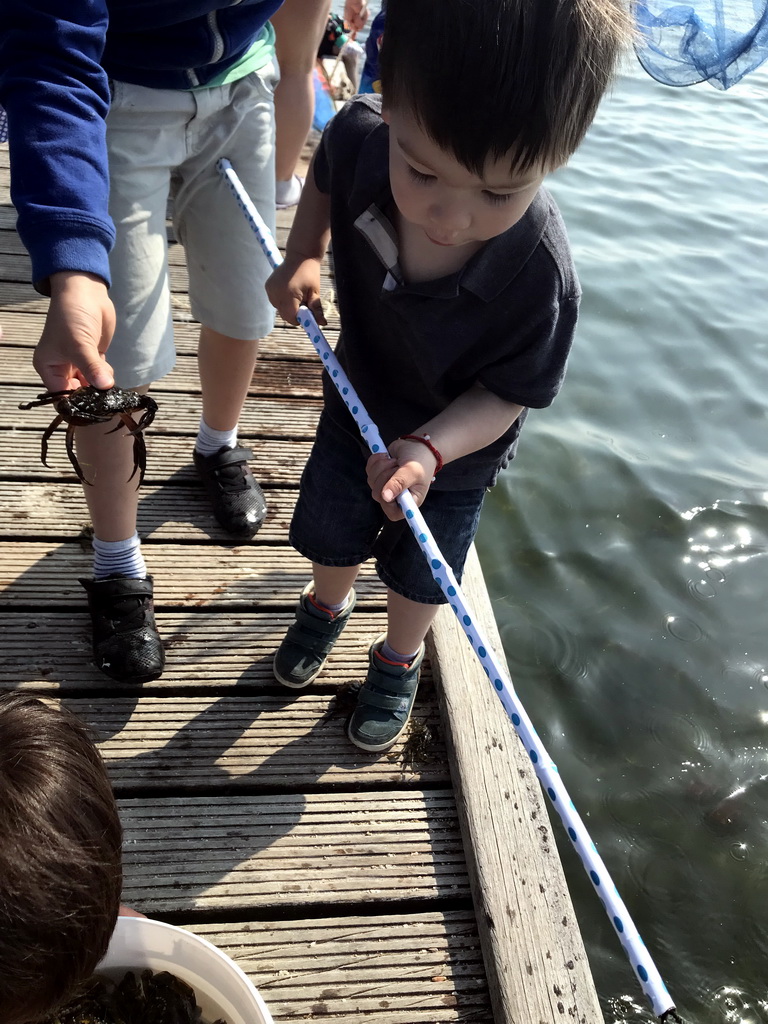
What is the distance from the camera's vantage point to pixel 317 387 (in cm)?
Answer: 296

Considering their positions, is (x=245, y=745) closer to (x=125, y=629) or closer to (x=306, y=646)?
(x=306, y=646)

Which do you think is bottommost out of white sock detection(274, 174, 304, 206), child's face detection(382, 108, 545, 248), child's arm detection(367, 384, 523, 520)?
white sock detection(274, 174, 304, 206)

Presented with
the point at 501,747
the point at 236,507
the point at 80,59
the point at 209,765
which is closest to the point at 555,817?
the point at 501,747

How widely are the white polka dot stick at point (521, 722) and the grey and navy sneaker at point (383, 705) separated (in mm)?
562

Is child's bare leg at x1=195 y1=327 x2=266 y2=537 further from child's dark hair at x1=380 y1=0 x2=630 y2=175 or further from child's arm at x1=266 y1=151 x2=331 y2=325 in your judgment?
child's dark hair at x1=380 y1=0 x2=630 y2=175

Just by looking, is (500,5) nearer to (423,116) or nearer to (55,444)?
(423,116)

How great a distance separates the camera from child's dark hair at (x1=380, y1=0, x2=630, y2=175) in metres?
1.08

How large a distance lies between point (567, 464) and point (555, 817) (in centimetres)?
159

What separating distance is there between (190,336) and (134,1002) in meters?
2.25

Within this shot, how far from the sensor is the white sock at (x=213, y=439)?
240 centimetres

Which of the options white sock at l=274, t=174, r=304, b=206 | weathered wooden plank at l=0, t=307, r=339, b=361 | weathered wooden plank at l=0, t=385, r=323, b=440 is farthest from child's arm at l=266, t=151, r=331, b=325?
white sock at l=274, t=174, r=304, b=206

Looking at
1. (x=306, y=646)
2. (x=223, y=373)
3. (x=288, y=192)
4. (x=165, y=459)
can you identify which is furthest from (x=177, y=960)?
(x=288, y=192)

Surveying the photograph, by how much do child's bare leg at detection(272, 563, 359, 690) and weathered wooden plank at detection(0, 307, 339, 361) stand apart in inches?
51.7

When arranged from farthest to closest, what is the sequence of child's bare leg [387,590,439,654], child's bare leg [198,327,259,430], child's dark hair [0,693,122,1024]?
child's bare leg [198,327,259,430]
child's bare leg [387,590,439,654]
child's dark hair [0,693,122,1024]
